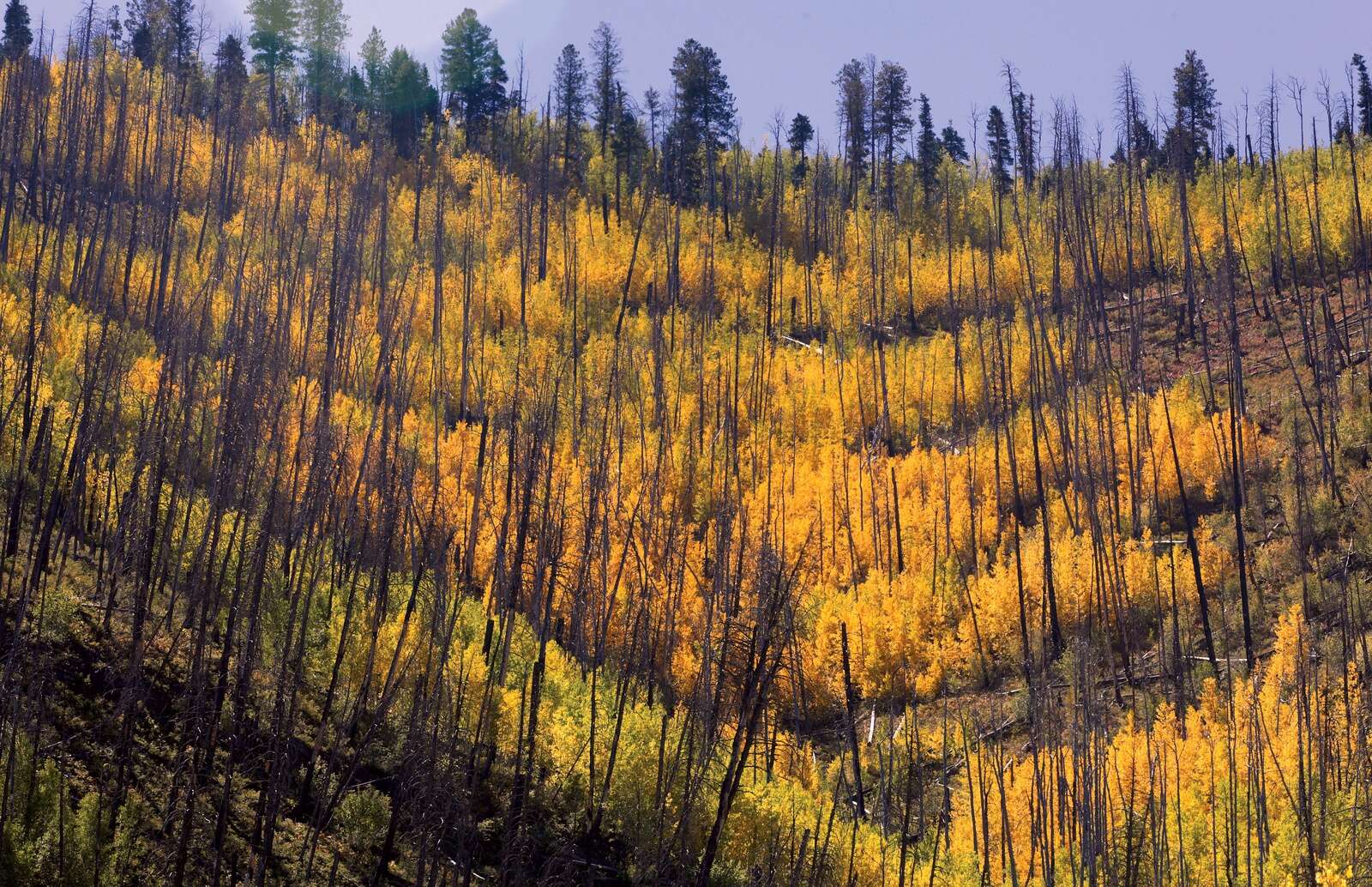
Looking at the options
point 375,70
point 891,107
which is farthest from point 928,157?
point 375,70

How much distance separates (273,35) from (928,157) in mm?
53484

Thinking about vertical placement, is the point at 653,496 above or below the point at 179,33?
below

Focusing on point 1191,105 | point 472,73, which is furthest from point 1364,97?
point 472,73

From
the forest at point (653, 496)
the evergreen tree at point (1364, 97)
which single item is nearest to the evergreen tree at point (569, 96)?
the forest at point (653, 496)

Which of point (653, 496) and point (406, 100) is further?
point (406, 100)

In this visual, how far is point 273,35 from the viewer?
9844 cm

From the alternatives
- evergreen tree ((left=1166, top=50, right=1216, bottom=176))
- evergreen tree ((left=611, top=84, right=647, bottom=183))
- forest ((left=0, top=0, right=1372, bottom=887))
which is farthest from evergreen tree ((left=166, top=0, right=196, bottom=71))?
evergreen tree ((left=1166, top=50, right=1216, bottom=176))

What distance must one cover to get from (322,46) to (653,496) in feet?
211

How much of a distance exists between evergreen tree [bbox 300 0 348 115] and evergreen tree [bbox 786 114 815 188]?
37.6 meters

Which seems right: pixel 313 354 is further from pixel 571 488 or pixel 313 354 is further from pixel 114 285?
pixel 571 488

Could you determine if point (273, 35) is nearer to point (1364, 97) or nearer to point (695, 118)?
point (695, 118)

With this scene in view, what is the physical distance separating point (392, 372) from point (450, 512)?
69.9 feet

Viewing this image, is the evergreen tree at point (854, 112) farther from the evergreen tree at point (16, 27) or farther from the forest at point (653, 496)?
the evergreen tree at point (16, 27)

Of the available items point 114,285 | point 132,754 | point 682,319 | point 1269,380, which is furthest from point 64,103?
point 1269,380
